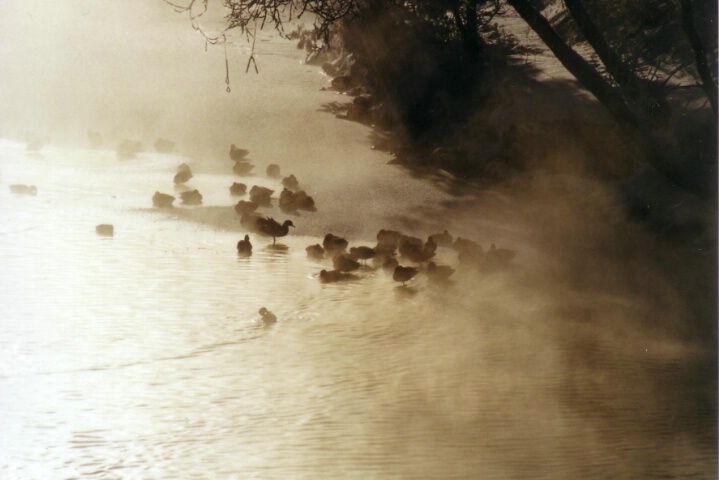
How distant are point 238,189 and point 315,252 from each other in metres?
2.00

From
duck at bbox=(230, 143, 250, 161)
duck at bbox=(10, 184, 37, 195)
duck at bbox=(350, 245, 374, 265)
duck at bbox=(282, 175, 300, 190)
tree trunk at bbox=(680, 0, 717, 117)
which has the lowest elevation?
duck at bbox=(350, 245, 374, 265)

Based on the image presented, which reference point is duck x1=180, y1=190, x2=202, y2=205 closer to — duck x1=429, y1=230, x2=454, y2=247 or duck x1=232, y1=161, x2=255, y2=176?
duck x1=232, y1=161, x2=255, y2=176

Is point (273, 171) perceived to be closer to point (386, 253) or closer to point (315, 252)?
point (315, 252)

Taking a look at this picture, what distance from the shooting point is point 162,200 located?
7758 millimetres

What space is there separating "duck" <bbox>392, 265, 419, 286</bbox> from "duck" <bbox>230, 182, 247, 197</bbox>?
9.28 ft

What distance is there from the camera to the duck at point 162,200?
776 centimetres

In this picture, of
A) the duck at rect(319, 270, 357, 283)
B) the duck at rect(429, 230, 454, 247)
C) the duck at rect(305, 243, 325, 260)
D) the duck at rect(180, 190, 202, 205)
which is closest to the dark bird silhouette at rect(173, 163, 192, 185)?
the duck at rect(180, 190, 202, 205)

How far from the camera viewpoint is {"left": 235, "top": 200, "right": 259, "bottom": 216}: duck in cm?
749

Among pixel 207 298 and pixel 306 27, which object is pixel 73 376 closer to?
pixel 207 298

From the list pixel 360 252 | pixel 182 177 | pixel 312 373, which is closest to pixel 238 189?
pixel 182 177

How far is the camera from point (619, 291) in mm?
6074

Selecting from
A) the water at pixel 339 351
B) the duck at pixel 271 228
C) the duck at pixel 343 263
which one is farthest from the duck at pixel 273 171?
the duck at pixel 343 263

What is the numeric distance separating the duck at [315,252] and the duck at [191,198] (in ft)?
5.56

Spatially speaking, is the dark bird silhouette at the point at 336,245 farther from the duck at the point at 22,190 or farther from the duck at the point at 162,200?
the duck at the point at 22,190
